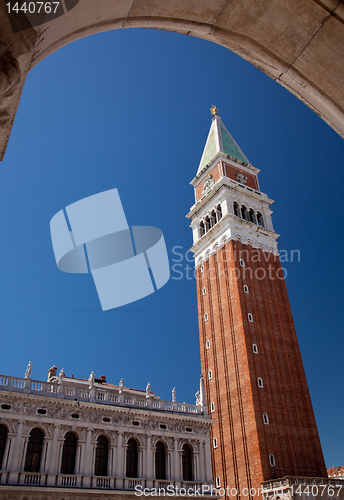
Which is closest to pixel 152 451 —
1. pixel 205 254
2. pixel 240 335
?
pixel 240 335

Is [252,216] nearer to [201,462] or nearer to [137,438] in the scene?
[201,462]

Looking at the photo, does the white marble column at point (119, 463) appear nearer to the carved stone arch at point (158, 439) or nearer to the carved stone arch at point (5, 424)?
the carved stone arch at point (158, 439)

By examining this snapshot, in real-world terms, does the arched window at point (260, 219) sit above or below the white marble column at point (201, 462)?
above

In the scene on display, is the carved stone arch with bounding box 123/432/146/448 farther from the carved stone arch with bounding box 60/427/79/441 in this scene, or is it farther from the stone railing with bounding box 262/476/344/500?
the stone railing with bounding box 262/476/344/500

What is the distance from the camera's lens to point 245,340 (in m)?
34.8

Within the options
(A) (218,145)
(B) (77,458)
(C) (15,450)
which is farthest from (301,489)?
(A) (218,145)

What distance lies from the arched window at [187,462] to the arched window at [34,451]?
31.0 feet

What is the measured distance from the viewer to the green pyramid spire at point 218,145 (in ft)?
166

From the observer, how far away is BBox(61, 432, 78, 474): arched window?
21031 mm

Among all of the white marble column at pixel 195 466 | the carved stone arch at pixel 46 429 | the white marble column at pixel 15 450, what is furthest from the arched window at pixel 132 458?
the white marble column at pixel 15 450

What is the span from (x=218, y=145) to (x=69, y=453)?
4001 centimetres

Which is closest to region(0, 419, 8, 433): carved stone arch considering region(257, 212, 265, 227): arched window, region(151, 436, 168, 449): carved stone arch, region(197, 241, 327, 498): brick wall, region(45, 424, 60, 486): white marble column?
region(45, 424, 60, 486): white marble column

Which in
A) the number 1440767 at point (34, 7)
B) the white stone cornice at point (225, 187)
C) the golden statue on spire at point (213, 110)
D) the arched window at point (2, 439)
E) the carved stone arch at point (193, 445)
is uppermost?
the golden statue on spire at point (213, 110)

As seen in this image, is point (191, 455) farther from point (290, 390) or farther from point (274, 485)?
point (290, 390)
